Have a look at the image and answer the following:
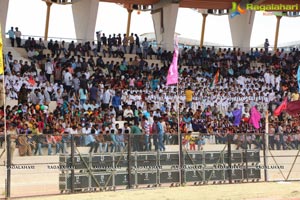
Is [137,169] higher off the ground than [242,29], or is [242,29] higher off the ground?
[242,29]

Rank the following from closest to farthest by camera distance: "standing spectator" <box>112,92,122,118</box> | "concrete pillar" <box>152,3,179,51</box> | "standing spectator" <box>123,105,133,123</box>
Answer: "standing spectator" <box>123,105,133,123</box> < "standing spectator" <box>112,92,122,118</box> < "concrete pillar" <box>152,3,179,51</box>

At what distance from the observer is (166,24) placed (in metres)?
41.5

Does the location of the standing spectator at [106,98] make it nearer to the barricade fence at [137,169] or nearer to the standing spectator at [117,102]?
the standing spectator at [117,102]

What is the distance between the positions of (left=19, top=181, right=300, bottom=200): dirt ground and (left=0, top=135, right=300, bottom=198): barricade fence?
1.33ft

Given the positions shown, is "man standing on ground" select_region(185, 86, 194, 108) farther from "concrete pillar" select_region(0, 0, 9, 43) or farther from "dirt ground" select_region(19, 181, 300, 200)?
"dirt ground" select_region(19, 181, 300, 200)

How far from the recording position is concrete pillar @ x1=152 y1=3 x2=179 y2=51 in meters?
41.1

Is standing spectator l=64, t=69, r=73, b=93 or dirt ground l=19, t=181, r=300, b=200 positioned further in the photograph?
standing spectator l=64, t=69, r=73, b=93

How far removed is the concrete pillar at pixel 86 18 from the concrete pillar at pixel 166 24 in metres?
5.34

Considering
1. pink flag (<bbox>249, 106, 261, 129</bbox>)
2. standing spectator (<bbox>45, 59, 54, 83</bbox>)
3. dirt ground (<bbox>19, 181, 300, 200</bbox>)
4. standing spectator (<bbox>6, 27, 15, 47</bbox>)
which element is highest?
standing spectator (<bbox>6, 27, 15, 47</bbox>)

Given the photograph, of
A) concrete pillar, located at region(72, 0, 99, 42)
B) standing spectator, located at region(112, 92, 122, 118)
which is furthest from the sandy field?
concrete pillar, located at region(72, 0, 99, 42)

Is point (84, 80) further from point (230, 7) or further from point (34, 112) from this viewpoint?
point (230, 7)

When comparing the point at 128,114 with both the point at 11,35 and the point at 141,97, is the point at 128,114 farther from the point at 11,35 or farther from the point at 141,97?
the point at 11,35

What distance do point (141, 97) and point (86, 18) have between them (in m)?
11.1

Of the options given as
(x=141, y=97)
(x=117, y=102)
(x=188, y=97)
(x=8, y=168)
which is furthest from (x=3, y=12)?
(x=8, y=168)
